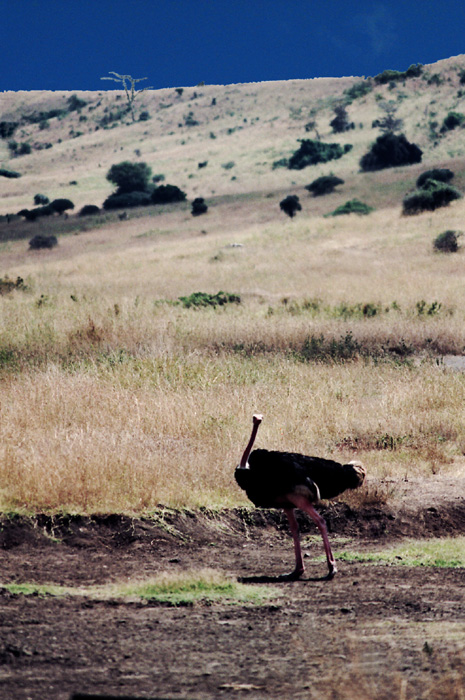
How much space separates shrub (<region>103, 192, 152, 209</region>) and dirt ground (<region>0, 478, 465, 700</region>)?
56.0 meters

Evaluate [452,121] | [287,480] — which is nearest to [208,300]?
[287,480]

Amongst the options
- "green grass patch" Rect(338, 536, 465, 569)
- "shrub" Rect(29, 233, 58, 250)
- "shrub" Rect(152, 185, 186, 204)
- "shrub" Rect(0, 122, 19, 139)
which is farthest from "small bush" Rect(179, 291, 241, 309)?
"shrub" Rect(0, 122, 19, 139)

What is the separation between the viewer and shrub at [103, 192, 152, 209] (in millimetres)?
60438

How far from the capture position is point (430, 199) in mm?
41219

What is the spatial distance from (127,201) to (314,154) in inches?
725

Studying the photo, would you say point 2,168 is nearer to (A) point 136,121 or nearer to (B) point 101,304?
(A) point 136,121

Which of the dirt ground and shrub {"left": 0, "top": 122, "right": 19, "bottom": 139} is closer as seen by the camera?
the dirt ground

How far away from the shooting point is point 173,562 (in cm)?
567

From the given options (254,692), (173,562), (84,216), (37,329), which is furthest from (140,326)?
(84,216)

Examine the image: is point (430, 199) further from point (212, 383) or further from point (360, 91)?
point (360, 91)

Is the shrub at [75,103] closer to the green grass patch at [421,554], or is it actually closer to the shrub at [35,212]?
the shrub at [35,212]

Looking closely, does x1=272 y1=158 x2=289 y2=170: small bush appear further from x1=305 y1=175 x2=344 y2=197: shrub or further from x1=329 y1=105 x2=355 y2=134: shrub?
x1=305 y1=175 x2=344 y2=197: shrub

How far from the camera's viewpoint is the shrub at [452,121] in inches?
2756

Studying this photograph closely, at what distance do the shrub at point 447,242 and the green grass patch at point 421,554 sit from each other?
26929 mm
